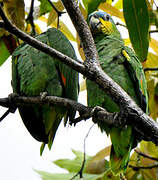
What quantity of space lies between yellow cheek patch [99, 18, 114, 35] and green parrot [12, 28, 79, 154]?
25 centimetres

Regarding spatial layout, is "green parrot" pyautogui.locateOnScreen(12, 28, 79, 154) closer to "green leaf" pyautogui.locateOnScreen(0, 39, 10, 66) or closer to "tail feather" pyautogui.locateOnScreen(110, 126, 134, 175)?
"green leaf" pyautogui.locateOnScreen(0, 39, 10, 66)

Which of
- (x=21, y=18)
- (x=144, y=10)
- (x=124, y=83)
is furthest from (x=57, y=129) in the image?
(x=144, y=10)

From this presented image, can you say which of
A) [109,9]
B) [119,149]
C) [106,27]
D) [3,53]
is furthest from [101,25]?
[119,149]

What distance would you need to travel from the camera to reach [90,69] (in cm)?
118

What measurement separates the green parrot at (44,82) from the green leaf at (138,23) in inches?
20.9

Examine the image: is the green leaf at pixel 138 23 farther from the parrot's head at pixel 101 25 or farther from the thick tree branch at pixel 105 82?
the parrot's head at pixel 101 25

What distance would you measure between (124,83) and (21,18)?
71cm

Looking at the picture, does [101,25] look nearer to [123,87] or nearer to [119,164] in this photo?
[123,87]

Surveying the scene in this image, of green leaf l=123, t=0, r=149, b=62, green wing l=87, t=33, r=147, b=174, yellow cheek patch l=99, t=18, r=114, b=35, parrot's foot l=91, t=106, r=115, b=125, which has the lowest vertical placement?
green wing l=87, t=33, r=147, b=174

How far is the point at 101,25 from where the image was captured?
2.09 metres

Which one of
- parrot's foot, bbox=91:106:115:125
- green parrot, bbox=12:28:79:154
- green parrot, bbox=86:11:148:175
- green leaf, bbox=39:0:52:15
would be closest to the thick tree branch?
parrot's foot, bbox=91:106:115:125

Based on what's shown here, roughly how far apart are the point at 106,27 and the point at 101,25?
4cm

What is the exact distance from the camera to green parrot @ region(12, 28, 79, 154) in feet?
6.27

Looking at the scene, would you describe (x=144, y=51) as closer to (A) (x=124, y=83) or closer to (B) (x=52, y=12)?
(A) (x=124, y=83)
